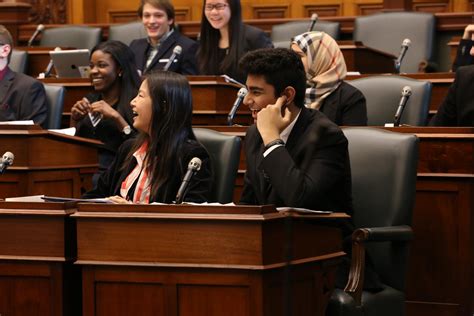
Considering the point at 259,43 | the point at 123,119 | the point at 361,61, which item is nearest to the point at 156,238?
the point at 123,119

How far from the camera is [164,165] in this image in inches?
148

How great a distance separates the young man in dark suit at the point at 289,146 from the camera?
3387 mm

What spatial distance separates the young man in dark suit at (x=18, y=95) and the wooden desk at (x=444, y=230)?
2.13m

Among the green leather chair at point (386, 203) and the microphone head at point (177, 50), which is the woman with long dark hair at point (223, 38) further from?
the green leather chair at point (386, 203)

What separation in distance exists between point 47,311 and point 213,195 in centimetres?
90

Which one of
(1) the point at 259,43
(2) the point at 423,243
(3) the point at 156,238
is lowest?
(2) the point at 423,243

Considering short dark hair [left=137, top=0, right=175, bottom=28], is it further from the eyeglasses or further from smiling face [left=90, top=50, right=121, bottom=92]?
smiling face [left=90, top=50, right=121, bottom=92]

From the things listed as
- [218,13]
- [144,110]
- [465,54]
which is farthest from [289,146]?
[218,13]

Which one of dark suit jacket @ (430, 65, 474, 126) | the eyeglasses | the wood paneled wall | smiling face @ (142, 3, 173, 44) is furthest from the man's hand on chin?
the wood paneled wall

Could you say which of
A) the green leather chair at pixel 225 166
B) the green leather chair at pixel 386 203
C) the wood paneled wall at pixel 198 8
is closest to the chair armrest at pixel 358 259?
the green leather chair at pixel 386 203

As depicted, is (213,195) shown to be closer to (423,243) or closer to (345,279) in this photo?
(345,279)

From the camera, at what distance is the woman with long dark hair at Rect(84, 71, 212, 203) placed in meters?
3.74

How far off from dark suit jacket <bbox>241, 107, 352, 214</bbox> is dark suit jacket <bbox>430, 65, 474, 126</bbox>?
1.26m

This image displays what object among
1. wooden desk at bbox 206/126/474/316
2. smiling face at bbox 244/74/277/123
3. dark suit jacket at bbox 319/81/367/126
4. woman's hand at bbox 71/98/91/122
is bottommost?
wooden desk at bbox 206/126/474/316
